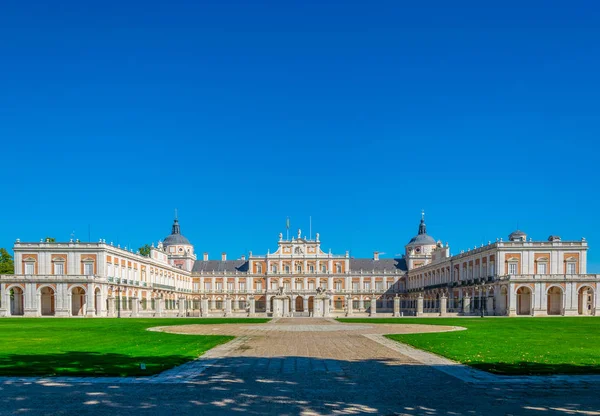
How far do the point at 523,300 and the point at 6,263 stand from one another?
68878 millimetres

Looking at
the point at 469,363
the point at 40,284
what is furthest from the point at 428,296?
the point at 469,363

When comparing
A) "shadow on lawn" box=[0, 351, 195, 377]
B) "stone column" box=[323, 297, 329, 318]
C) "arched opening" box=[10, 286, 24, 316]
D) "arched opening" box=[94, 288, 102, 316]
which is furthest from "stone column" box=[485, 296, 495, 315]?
"shadow on lawn" box=[0, 351, 195, 377]

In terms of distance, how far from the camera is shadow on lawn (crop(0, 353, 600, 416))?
996 centimetres

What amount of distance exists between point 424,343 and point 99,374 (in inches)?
510

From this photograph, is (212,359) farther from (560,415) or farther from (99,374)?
(560,415)

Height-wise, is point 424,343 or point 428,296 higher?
point 424,343

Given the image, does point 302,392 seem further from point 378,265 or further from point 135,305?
point 378,265

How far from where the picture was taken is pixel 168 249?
111688 millimetres

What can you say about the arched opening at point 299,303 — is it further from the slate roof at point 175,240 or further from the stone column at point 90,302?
the stone column at point 90,302

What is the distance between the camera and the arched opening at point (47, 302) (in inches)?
2677

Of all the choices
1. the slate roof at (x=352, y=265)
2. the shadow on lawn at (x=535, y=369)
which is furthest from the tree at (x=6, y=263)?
the shadow on lawn at (x=535, y=369)

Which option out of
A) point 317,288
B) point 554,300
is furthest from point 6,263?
point 554,300

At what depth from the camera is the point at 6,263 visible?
82688mm

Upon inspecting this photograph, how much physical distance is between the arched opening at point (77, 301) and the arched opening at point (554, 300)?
53.3 m
